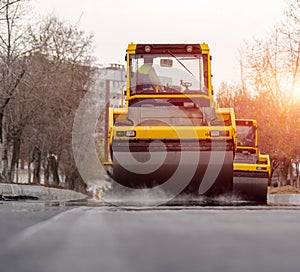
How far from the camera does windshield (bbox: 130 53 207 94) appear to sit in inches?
727

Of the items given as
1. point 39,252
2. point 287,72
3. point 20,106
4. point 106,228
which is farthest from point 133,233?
point 287,72

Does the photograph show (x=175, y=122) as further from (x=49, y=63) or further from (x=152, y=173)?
(x=49, y=63)

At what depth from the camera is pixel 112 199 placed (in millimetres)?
16766

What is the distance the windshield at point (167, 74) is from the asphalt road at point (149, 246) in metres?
10.4

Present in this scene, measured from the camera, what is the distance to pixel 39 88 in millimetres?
34938

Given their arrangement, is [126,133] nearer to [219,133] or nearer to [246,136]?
[219,133]

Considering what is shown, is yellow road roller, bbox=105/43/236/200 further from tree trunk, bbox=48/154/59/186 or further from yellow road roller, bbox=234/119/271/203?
tree trunk, bbox=48/154/59/186

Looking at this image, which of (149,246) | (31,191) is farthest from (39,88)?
(149,246)

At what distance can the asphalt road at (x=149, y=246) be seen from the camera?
4.22 m

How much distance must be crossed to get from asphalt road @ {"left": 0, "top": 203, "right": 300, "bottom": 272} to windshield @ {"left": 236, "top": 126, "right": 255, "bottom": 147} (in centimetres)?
1603

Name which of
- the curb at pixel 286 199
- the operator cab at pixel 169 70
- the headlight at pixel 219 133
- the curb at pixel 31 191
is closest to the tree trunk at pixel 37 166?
the curb at pixel 31 191

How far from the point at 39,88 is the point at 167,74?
55.8ft

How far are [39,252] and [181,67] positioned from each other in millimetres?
14643

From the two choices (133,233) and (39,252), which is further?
(133,233)
